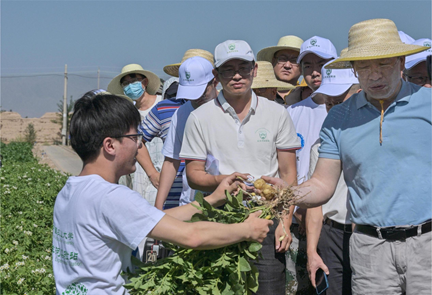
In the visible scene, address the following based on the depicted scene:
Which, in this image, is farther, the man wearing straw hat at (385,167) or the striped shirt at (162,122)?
the striped shirt at (162,122)

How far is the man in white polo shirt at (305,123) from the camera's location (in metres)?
3.92

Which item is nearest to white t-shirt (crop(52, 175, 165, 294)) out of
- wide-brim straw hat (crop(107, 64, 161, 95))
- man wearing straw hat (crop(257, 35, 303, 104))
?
man wearing straw hat (crop(257, 35, 303, 104))

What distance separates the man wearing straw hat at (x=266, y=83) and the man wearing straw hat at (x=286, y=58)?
0.23 m

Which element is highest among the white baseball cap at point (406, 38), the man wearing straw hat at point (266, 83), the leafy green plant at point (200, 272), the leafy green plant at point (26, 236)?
the white baseball cap at point (406, 38)

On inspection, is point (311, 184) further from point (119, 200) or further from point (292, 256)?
point (119, 200)

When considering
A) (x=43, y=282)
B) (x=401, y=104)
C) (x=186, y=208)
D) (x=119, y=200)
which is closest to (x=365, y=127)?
(x=401, y=104)

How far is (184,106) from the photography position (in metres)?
4.58

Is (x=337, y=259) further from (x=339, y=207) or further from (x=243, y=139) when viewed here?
(x=243, y=139)

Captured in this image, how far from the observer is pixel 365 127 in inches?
120

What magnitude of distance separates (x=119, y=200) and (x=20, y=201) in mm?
5776

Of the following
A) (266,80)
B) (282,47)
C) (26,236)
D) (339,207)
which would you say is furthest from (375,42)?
(26,236)

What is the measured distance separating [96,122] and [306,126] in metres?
2.03

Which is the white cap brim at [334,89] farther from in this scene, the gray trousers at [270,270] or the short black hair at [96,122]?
the short black hair at [96,122]

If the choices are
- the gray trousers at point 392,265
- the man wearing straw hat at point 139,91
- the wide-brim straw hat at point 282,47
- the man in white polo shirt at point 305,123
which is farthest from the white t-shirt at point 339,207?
the man wearing straw hat at point 139,91
